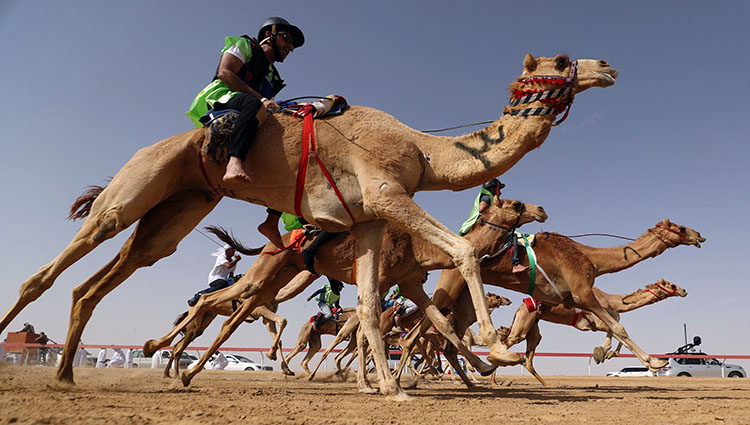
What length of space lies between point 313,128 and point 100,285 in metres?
2.95

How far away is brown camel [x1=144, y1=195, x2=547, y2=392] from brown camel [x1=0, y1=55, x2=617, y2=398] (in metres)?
2.40

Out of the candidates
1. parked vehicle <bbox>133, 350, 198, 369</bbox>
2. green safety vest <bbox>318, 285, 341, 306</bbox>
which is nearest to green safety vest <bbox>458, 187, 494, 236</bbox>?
green safety vest <bbox>318, 285, 341, 306</bbox>

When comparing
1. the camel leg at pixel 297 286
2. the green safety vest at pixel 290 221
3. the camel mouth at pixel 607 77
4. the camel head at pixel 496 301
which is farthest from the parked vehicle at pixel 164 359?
the camel mouth at pixel 607 77

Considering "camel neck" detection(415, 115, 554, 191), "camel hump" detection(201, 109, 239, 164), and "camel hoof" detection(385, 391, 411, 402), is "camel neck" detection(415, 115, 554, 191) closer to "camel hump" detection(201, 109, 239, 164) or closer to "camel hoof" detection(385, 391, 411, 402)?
"camel hump" detection(201, 109, 239, 164)

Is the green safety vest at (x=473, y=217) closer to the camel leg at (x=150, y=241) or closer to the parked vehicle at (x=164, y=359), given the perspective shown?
the camel leg at (x=150, y=241)

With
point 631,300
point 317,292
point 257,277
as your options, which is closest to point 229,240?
point 257,277

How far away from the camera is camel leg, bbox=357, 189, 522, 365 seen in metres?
4.28

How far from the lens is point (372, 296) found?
5.18 m

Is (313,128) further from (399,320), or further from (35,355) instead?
(35,355)

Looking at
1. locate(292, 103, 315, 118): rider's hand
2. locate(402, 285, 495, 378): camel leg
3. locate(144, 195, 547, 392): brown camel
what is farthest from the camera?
locate(144, 195, 547, 392): brown camel

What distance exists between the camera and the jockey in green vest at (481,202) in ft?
31.3

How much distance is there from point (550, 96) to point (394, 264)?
342cm

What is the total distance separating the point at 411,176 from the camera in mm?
5344

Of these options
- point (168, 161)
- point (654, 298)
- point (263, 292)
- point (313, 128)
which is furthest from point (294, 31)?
point (654, 298)
